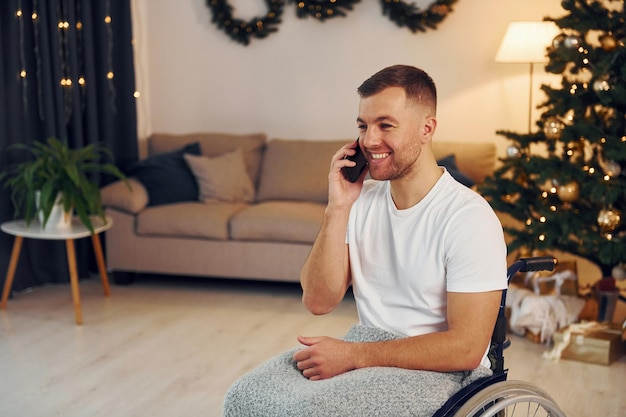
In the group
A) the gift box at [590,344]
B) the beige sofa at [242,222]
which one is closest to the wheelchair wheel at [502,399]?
the gift box at [590,344]

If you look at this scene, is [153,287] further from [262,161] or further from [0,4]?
[0,4]

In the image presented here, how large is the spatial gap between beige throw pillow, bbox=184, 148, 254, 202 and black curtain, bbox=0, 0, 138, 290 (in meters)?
0.60

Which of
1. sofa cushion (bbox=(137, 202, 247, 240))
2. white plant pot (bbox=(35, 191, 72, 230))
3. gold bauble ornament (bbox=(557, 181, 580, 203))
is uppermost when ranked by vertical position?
gold bauble ornament (bbox=(557, 181, 580, 203))

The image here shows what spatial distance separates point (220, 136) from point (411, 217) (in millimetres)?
3352

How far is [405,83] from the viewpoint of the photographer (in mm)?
1997

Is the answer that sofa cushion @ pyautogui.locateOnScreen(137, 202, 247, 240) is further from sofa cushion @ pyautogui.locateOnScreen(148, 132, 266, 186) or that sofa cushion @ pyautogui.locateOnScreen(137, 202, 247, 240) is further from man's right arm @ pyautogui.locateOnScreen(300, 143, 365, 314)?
man's right arm @ pyautogui.locateOnScreen(300, 143, 365, 314)

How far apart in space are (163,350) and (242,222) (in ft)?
3.34

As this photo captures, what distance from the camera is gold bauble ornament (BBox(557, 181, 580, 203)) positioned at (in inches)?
149

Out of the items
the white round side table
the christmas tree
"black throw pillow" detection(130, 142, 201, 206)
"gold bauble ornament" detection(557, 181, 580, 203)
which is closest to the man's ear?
the christmas tree

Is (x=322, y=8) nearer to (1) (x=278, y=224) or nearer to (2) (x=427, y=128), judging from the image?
(1) (x=278, y=224)

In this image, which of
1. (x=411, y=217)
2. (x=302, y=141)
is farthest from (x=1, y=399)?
(x=302, y=141)

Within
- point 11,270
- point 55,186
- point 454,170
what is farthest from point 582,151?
point 11,270

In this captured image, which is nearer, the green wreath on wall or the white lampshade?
the white lampshade

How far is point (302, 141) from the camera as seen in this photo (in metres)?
5.13
